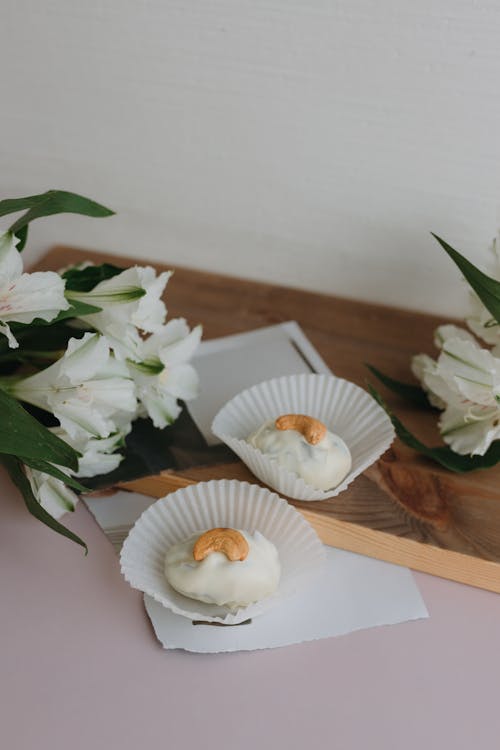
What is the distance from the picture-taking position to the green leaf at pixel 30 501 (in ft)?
2.27

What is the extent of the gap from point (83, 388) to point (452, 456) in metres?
0.34

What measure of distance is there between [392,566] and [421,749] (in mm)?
174

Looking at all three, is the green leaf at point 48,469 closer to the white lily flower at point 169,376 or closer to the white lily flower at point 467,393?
the white lily flower at point 169,376

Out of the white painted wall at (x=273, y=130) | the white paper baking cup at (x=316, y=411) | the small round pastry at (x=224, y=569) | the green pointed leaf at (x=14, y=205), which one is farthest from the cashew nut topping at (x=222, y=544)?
the white painted wall at (x=273, y=130)

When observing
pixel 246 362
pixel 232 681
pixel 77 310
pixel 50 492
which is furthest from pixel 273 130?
pixel 232 681

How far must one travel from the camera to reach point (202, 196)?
3.47 ft

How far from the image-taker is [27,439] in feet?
2.26

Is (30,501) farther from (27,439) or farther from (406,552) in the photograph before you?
(406,552)

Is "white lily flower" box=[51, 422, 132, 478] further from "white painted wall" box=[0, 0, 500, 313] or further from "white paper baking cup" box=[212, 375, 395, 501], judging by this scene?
"white painted wall" box=[0, 0, 500, 313]

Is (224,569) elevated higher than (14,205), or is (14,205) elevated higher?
(14,205)

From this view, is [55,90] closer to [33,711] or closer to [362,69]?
[362,69]

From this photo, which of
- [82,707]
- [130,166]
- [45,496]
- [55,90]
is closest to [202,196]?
[130,166]

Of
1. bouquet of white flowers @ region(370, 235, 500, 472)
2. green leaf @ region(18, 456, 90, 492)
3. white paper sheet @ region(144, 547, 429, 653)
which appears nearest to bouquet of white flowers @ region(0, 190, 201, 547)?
green leaf @ region(18, 456, 90, 492)

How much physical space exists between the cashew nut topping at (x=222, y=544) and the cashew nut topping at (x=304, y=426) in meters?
0.12
